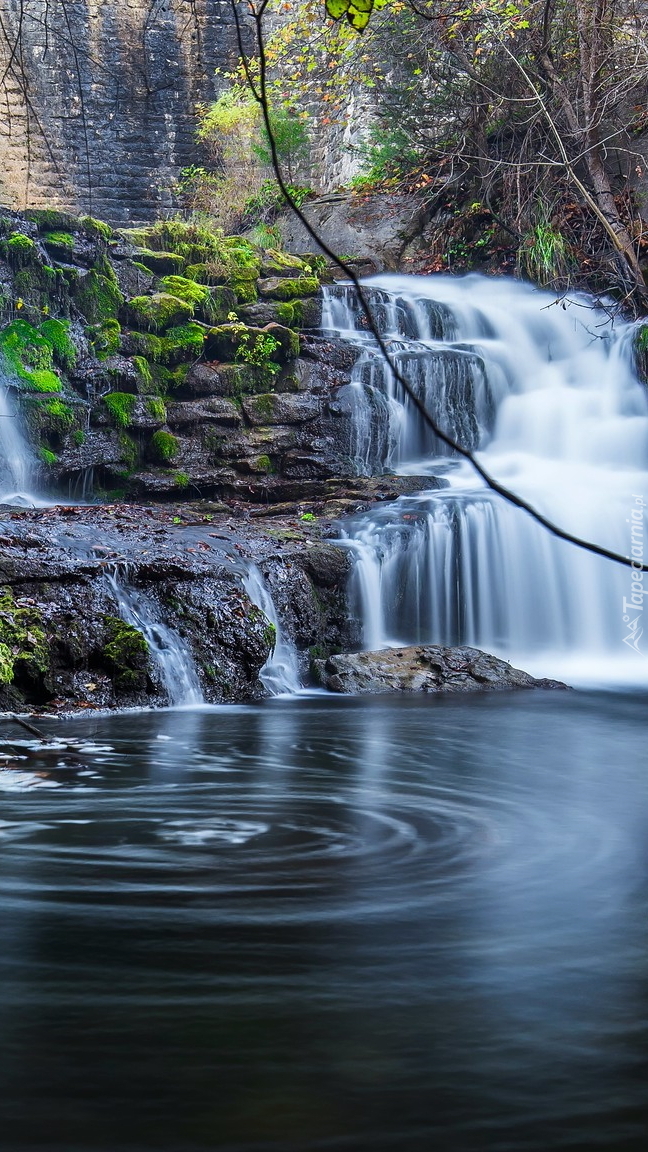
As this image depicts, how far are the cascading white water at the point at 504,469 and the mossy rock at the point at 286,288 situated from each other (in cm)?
32

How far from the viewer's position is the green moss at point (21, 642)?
256 inches

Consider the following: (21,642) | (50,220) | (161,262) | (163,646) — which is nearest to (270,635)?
(163,646)

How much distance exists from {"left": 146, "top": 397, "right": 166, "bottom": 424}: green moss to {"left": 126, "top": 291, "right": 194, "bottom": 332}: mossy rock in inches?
48.5

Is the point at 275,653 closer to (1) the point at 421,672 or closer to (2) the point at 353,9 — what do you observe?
(1) the point at 421,672

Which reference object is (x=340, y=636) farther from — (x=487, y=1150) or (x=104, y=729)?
(x=487, y=1150)

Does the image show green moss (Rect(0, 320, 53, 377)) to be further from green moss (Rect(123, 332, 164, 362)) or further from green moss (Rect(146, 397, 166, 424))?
green moss (Rect(146, 397, 166, 424))

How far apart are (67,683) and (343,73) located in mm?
14304

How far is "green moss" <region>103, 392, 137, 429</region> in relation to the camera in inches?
461

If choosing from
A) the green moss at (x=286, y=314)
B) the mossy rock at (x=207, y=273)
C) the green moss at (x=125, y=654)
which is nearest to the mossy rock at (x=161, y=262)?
the mossy rock at (x=207, y=273)

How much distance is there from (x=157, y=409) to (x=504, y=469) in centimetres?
391

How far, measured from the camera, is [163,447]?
11.7m

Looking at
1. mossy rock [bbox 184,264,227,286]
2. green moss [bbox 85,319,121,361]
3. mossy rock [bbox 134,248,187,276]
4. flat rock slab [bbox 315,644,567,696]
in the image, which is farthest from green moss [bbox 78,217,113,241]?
flat rock slab [bbox 315,644,567,696]

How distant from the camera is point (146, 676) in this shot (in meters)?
7.07

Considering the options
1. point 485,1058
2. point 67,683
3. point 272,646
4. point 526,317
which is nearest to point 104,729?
point 67,683
